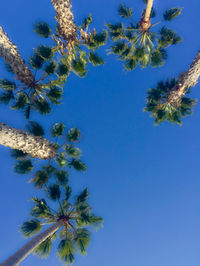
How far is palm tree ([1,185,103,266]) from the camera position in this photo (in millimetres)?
8648

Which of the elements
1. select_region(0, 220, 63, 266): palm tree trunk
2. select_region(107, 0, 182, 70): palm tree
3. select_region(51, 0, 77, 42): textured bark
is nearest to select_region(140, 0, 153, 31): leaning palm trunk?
select_region(107, 0, 182, 70): palm tree

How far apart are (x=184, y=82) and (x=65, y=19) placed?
19.9 ft

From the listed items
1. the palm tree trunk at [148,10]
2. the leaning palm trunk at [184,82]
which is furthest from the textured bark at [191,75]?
the palm tree trunk at [148,10]

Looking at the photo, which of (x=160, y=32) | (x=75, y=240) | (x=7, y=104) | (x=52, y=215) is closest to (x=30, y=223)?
(x=52, y=215)

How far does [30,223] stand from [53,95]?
18.3 feet

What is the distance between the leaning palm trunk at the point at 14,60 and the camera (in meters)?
8.51

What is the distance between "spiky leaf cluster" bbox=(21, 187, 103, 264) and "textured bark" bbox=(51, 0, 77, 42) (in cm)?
673

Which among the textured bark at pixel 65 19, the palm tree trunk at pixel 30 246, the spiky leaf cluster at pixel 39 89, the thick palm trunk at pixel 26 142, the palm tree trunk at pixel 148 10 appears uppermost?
the palm tree trunk at pixel 148 10

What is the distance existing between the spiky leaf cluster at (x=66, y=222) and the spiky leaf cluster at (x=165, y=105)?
211 inches

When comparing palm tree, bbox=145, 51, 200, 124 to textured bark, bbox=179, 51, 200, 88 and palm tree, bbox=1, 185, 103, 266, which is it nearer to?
textured bark, bbox=179, 51, 200, 88

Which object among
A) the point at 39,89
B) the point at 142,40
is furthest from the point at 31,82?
the point at 142,40

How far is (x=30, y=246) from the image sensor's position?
7.78 m

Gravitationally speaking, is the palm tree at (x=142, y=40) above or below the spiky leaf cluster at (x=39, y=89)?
above

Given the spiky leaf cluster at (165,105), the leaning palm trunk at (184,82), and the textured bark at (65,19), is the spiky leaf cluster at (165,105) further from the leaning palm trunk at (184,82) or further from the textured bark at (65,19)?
the textured bark at (65,19)
